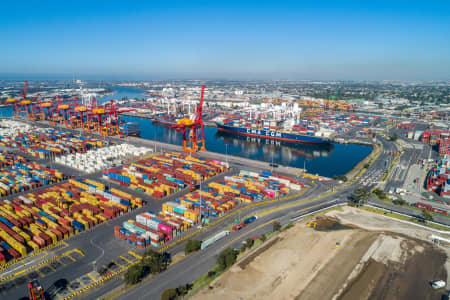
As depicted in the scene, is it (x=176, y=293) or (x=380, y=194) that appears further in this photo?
(x=380, y=194)

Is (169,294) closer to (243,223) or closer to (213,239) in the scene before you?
(213,239)

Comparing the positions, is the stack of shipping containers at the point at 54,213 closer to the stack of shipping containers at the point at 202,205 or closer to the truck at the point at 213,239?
the stack of shipping containers at the point at 202,205

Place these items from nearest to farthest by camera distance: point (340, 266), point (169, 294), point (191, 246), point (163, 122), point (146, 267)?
1. point (169, 294)
2. point (146, 267)
3. point (340, 266)
4. point (191, 246)
5. point (163, 122)

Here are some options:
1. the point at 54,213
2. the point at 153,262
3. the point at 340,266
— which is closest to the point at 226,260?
the point at 153,262

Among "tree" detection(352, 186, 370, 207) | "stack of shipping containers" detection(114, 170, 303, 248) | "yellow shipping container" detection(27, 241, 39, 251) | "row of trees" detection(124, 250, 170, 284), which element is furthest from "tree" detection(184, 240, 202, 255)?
"tree" detection(352, 186, 370, 207)

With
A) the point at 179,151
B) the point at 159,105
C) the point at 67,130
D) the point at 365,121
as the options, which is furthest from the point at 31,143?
the point at 365,121

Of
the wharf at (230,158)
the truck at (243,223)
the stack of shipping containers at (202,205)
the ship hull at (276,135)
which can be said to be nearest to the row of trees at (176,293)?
the stack of shipping containers at (202,205)

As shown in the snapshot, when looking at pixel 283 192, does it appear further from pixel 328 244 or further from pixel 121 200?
pixel 121 200
